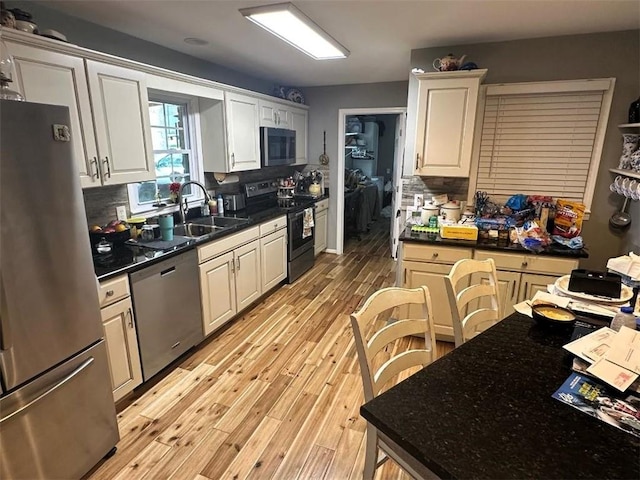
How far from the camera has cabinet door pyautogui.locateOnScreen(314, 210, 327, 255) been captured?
480 cm

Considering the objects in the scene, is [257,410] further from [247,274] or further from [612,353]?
[612,353]

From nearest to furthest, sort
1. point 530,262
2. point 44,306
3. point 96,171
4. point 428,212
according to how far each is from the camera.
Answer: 1. point 44,306
2. point 96,171
3. point 530,262
4. point 428,212

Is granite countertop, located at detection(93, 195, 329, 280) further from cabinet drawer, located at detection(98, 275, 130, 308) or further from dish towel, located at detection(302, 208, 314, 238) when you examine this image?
dish towel, located at detection(302, 208, 314, 238)

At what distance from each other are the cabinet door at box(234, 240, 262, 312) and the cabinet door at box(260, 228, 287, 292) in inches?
3.6

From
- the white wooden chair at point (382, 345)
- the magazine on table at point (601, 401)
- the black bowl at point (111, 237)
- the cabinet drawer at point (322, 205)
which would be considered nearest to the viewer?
the magazine on table at point (601, 401)

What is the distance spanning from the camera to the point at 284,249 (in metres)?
3.92

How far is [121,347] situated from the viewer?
80.2 inches

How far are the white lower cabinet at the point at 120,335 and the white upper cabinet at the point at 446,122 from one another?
7.67 feet

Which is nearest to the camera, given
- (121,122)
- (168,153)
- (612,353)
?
(612,353)

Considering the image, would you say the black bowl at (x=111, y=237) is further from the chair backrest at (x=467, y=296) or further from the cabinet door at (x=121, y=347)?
the chair backrest at (x=467, y=296)

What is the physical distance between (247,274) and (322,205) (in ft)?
6.42

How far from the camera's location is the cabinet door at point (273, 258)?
11.5 ft

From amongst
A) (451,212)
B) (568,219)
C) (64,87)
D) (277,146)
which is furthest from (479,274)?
(64,87)

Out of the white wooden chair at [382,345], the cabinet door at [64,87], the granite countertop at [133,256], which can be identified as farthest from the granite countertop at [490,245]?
the cabinet door at [64,87]
